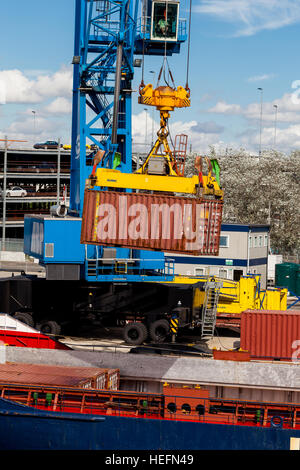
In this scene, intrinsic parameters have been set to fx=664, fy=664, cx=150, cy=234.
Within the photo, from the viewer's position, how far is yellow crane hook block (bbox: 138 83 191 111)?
28.5 metres

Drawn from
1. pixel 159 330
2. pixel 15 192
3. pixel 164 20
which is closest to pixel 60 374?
pixel 159 330

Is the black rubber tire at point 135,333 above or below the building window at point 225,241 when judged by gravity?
below

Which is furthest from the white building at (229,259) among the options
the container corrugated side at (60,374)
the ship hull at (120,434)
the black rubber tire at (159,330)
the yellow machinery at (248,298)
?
the ship hull at (120,434)

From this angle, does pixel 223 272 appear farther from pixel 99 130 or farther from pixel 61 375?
pixel 61 375

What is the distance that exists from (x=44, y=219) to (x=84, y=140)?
21.2ft

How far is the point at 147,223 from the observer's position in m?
25.1

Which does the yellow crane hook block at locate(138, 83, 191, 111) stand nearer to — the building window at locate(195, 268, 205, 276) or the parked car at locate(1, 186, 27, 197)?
the building window at locate(195, 268, 205, 276)

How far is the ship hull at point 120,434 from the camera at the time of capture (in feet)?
59.2

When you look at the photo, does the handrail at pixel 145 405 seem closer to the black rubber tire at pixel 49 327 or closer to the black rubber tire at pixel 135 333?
the black rubber tire at pixel 135 333

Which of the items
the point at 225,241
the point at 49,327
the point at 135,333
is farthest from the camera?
the point at 225,241

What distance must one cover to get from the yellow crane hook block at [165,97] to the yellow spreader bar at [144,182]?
5.01 m

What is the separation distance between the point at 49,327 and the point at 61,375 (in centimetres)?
1070

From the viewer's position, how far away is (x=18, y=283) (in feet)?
103

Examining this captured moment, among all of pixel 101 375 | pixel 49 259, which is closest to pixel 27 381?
pixel 101 375
